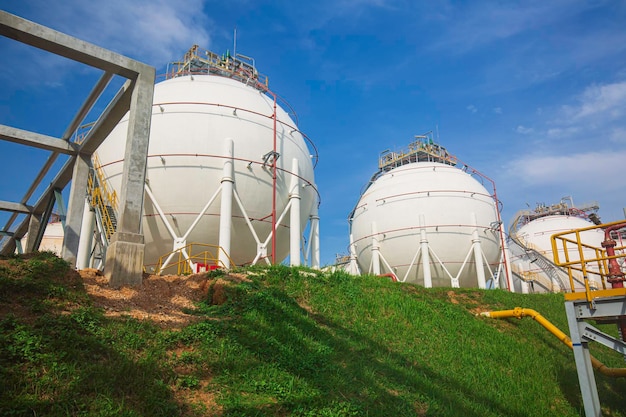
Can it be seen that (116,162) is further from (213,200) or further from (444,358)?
(444,358)

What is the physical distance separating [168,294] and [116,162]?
8.76 m

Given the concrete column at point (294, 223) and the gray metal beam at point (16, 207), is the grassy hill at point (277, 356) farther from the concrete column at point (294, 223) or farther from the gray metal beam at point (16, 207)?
the gray metal beam at point (16, 207)

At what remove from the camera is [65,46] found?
9.96 meters

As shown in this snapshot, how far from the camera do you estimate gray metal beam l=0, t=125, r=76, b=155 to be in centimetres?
1298

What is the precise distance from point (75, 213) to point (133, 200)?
527 centimetres

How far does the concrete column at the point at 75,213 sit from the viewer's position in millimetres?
13703

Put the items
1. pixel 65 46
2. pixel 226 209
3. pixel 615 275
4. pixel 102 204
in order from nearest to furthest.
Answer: pixel 615 275 < pixel 65 46 < pixel 226 209 < pixel 102 204

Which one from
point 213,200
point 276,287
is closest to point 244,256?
point 213,200

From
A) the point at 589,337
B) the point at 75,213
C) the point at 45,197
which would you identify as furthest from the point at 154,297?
the point at 45,197

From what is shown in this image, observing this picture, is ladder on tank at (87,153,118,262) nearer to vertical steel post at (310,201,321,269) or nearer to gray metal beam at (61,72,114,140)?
gray metal beam at (61,72,114,140)

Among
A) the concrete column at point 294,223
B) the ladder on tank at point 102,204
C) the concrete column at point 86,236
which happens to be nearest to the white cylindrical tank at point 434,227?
the concrete column at point 294,223

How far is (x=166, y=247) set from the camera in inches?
624

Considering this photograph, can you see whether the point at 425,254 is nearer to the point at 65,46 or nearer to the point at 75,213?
the point at 75,213

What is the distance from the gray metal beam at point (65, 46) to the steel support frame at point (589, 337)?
10952 mm
